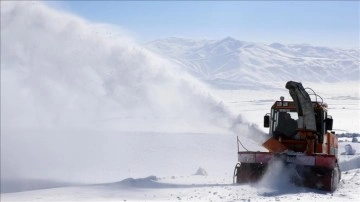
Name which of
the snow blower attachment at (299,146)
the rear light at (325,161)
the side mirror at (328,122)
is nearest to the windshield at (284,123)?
the snow blower attachment at (299,146)

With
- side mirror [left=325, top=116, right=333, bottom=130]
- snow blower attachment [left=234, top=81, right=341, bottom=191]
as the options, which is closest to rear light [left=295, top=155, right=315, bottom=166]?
snow blower attachment [left=234, top=81, right=341, bottom=191]

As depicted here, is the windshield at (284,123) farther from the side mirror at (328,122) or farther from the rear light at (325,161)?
the rear light at (325,161)

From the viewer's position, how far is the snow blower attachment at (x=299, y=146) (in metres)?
14.0

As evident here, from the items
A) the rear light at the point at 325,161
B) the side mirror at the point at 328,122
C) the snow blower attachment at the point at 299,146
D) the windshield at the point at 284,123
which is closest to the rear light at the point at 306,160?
the snow blower attachment at the point at 299,146

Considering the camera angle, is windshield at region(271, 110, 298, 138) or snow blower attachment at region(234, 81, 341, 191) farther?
windshield at region(271, 110, 298, 138)

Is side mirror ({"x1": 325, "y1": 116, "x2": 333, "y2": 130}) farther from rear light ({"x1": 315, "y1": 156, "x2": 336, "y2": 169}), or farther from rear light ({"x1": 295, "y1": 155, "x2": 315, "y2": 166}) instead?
rear light ({"x1": 295, "y1": 155, "x2": 315, "y2": 166})

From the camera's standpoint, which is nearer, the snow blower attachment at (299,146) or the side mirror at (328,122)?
the snow blower attachment at (299,146)

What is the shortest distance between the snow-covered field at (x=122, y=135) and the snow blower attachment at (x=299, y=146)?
449mm

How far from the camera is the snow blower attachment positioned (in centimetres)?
1397

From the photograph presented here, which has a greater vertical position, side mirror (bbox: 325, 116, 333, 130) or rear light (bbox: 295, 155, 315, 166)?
side mirror (bbox: 325, 116, 333, 130)

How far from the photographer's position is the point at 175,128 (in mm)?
42812

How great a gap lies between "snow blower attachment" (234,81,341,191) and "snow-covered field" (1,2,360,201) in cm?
45

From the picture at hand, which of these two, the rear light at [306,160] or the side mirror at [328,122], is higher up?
the side mirror at [328,122]

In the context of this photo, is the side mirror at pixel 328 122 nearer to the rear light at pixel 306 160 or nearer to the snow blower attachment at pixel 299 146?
the snow blower attachment at pixel 299 146
